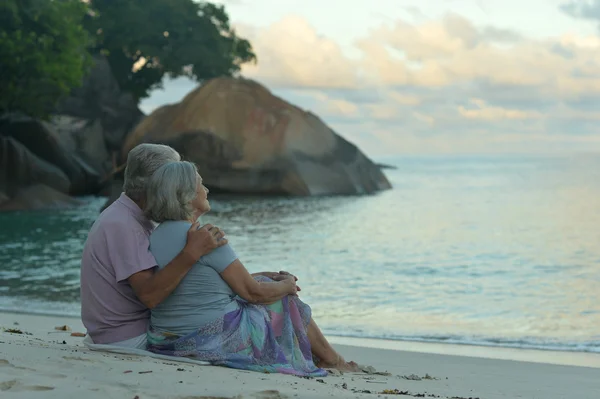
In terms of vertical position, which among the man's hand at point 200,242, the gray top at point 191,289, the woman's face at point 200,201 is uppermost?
the woman's face at point 200,201

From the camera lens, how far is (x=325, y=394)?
4004 millimetres

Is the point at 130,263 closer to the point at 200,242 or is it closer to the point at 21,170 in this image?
the point at 200,242

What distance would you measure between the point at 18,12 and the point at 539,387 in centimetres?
2250

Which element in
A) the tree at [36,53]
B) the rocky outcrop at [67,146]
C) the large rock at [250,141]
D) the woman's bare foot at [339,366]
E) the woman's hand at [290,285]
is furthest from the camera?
the large rock at [250,141]

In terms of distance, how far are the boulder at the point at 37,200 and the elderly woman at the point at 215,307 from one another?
19024mm

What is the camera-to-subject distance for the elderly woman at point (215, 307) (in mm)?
4516

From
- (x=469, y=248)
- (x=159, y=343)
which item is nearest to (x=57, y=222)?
(x=469, y=248)

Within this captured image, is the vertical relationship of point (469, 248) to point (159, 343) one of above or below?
above

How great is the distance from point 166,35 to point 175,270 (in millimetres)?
35793

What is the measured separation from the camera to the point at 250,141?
2947 cm

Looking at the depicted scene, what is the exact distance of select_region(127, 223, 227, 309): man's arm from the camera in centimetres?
445

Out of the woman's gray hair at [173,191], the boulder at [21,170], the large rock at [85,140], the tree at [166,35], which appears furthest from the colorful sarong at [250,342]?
the tree at [166,35]

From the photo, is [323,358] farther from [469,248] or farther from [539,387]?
[469,248]

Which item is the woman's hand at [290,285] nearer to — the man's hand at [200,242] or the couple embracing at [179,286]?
the couple embracing at [179,286]
